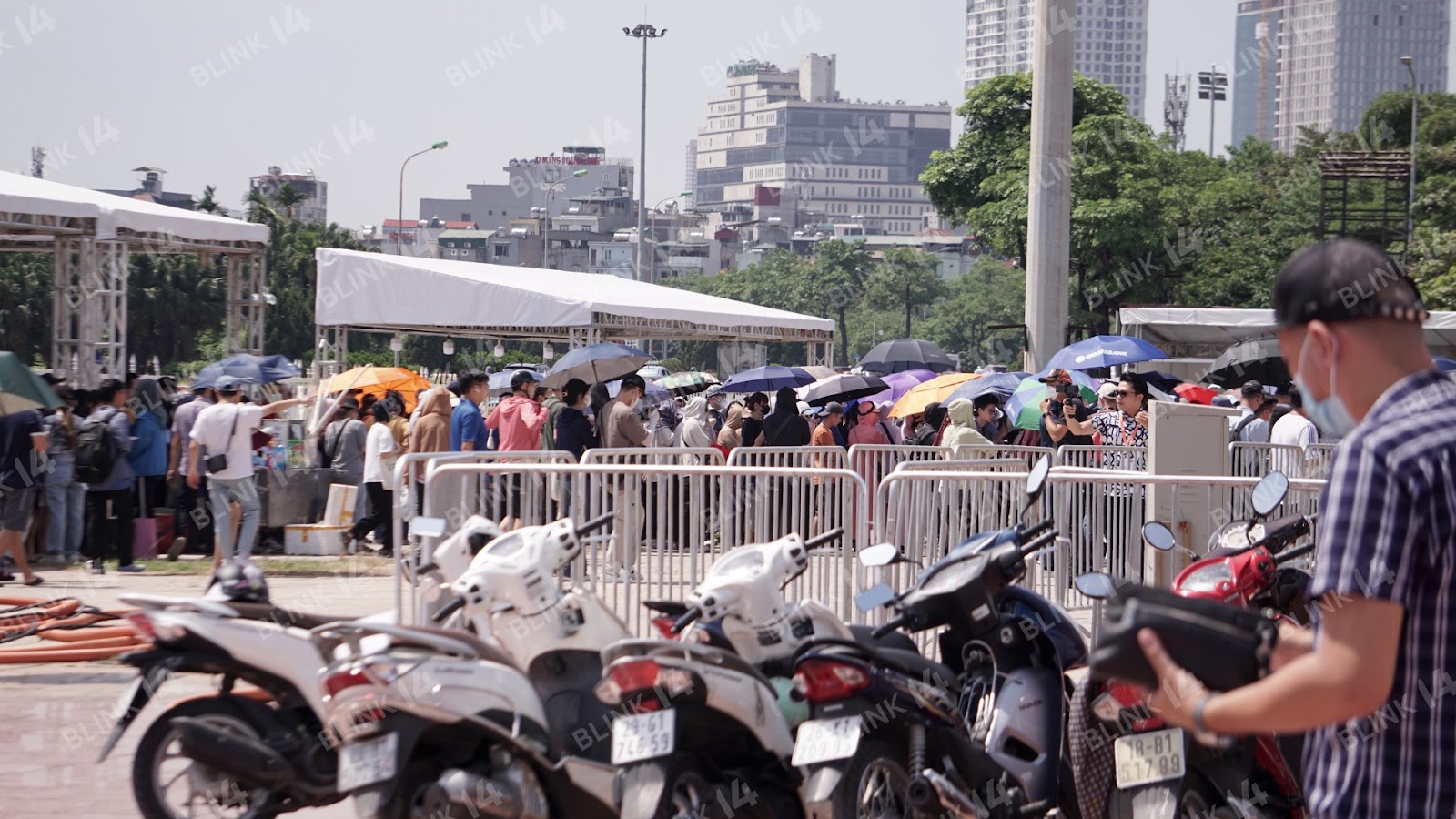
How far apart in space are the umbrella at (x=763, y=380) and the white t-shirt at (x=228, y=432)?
9.34 meters

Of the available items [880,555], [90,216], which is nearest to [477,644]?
[880,555]

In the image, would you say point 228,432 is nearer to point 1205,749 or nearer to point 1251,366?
point 1205,749

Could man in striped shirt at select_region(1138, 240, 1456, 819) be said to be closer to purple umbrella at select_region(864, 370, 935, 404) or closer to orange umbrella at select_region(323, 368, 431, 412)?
orange umbrella at select_region(323, 368, 431, 412)

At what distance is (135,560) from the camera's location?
1422 cm

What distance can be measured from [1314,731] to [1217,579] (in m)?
2.27

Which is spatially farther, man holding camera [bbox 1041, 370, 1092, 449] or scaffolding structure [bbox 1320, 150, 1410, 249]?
scaffolding structure [bbox 1320, 150, 1410, 249]

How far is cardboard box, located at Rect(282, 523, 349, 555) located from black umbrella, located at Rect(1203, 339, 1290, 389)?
917 cm

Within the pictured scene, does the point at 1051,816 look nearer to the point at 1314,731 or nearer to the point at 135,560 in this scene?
the point at 1314,731

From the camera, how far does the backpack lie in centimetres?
1336

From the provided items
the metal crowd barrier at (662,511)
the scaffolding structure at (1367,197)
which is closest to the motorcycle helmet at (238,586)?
the metal crowd barrier at (662,511)

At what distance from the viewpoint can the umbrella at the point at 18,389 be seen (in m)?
12.2

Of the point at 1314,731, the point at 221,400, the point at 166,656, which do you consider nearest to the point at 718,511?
the point at 166,656

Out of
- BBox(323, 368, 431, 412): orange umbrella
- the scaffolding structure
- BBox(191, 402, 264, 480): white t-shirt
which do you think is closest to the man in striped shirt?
BBox(191, 402, 264, 480): white t-shirt

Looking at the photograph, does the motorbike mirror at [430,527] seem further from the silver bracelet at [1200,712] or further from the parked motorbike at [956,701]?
the silver bracelet at [1200,712]
